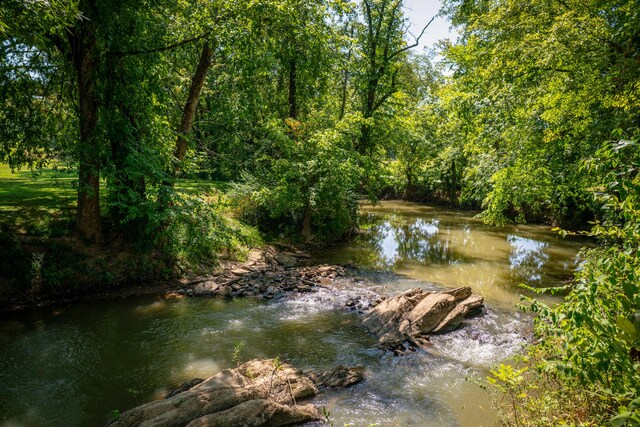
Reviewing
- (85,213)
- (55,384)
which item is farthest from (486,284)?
(85,213)

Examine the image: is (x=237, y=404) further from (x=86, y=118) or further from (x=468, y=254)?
(x=468, y=254)

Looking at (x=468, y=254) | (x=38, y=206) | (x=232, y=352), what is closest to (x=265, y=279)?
(x=232, y=352)

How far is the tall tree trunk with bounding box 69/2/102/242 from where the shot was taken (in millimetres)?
9578

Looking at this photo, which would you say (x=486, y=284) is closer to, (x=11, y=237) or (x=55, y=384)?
(x=55, y=384)

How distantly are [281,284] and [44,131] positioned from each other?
8.37m

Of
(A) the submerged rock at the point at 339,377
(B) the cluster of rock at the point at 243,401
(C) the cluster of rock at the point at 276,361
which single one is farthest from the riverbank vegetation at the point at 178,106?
(B) the cluster of rock at the point at 243,401

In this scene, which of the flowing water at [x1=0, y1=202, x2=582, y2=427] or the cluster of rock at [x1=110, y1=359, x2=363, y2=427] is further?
the flowing water at [x1=0, y1=202, x2=582, y2=427]

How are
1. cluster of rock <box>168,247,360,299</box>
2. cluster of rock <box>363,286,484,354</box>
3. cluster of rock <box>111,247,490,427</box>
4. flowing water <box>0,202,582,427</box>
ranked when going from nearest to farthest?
cluster of rock <box>111,247,490,427</box>
flowing water <box>0,202,582,427</box>
cluster of rock <box>363,286,484,354</box>
cluster of rock <box>168,247,360,299</box>

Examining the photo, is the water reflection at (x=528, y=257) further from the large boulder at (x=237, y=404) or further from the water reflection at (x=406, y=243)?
the large boulder at (x=237, y=404)

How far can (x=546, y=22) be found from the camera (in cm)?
964

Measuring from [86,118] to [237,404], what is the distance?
8.95 metres

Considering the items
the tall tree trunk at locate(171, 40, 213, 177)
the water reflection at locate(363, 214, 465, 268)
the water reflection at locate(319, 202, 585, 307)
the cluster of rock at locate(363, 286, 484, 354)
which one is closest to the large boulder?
the cluster of rock at locate(363, 286, 484, 354)

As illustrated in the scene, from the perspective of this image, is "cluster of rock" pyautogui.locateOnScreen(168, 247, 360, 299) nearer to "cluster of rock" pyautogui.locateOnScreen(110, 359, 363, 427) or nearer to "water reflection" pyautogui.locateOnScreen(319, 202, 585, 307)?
"water reflection" pyautogui.locateOnScreen(319, 202, 585, 307)

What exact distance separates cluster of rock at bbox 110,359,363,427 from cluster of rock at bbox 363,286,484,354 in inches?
79.0
